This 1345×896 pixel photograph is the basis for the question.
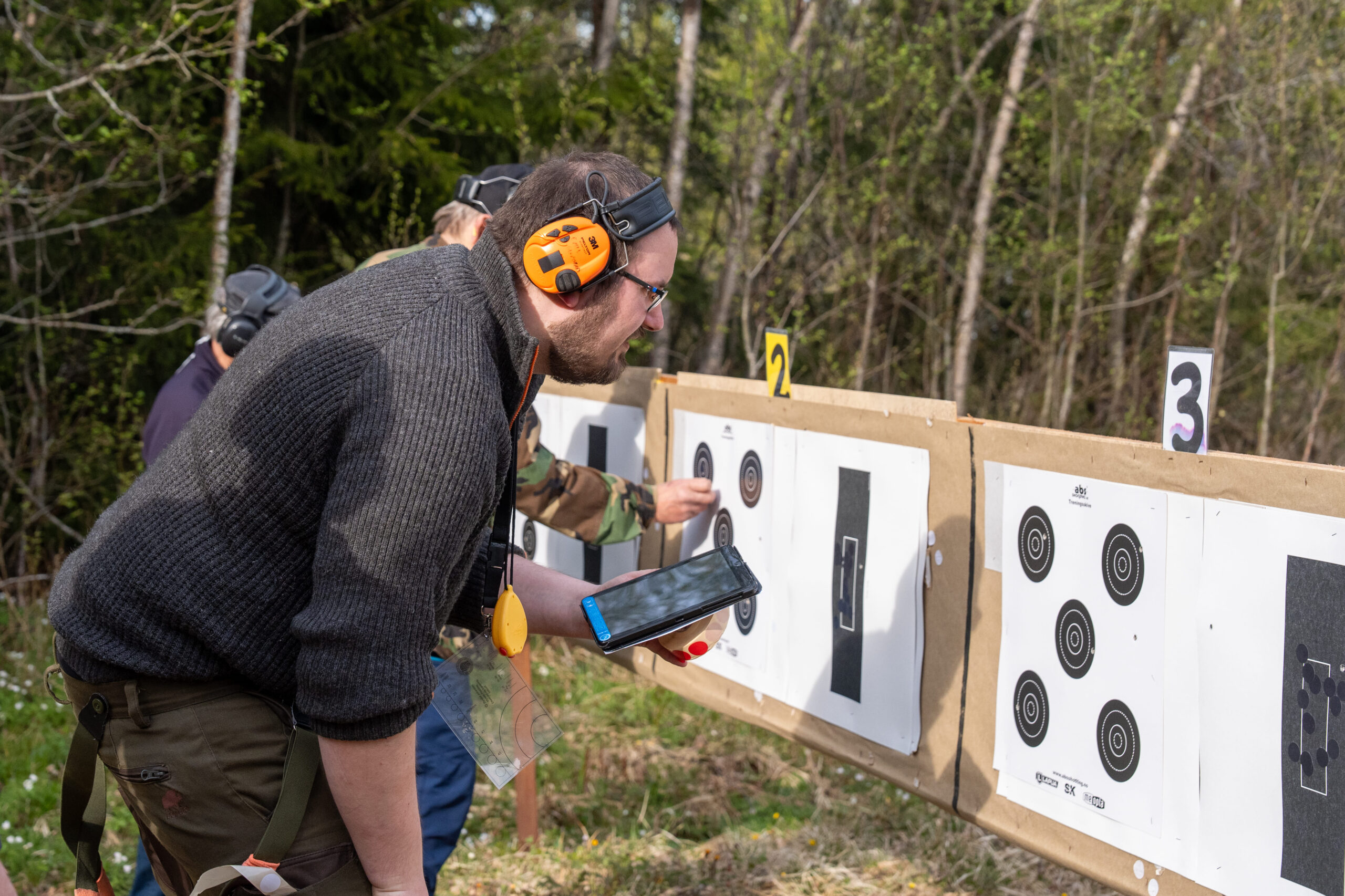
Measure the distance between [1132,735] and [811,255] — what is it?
363 inches

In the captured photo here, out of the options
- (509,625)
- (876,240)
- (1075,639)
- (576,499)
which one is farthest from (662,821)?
(876,240)

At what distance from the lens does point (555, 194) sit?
156 centimetres

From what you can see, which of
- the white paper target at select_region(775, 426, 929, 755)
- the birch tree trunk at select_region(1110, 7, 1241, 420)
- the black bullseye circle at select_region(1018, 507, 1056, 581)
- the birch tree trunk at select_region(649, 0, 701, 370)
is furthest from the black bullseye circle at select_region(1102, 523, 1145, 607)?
the birch tree trunk at select_region(1110, 7, 1241, 420)

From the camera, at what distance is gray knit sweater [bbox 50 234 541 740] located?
130 centimetres

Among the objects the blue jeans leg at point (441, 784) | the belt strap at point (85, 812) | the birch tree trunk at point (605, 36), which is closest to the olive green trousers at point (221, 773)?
the belt strap at point (85, 812)

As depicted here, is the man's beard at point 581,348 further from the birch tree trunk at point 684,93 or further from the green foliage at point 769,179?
the birch tree trunk at point 684,93

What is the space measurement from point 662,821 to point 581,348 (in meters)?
2.91

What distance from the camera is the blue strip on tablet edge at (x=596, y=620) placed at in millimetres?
1926

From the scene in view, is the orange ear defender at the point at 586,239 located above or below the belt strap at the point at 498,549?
above

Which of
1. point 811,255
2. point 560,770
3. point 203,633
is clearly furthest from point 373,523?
point 811,255

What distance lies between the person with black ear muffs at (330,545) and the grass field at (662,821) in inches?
80.6

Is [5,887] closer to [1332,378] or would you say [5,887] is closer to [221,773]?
[221,773]

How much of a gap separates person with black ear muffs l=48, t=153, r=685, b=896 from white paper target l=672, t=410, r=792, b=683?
1.75m

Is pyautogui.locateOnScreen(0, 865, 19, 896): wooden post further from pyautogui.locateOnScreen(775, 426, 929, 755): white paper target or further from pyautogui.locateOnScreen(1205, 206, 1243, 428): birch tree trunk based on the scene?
pyautogui.locateOnScreen(1205, 206, 1243, 428): birch tree trunk
